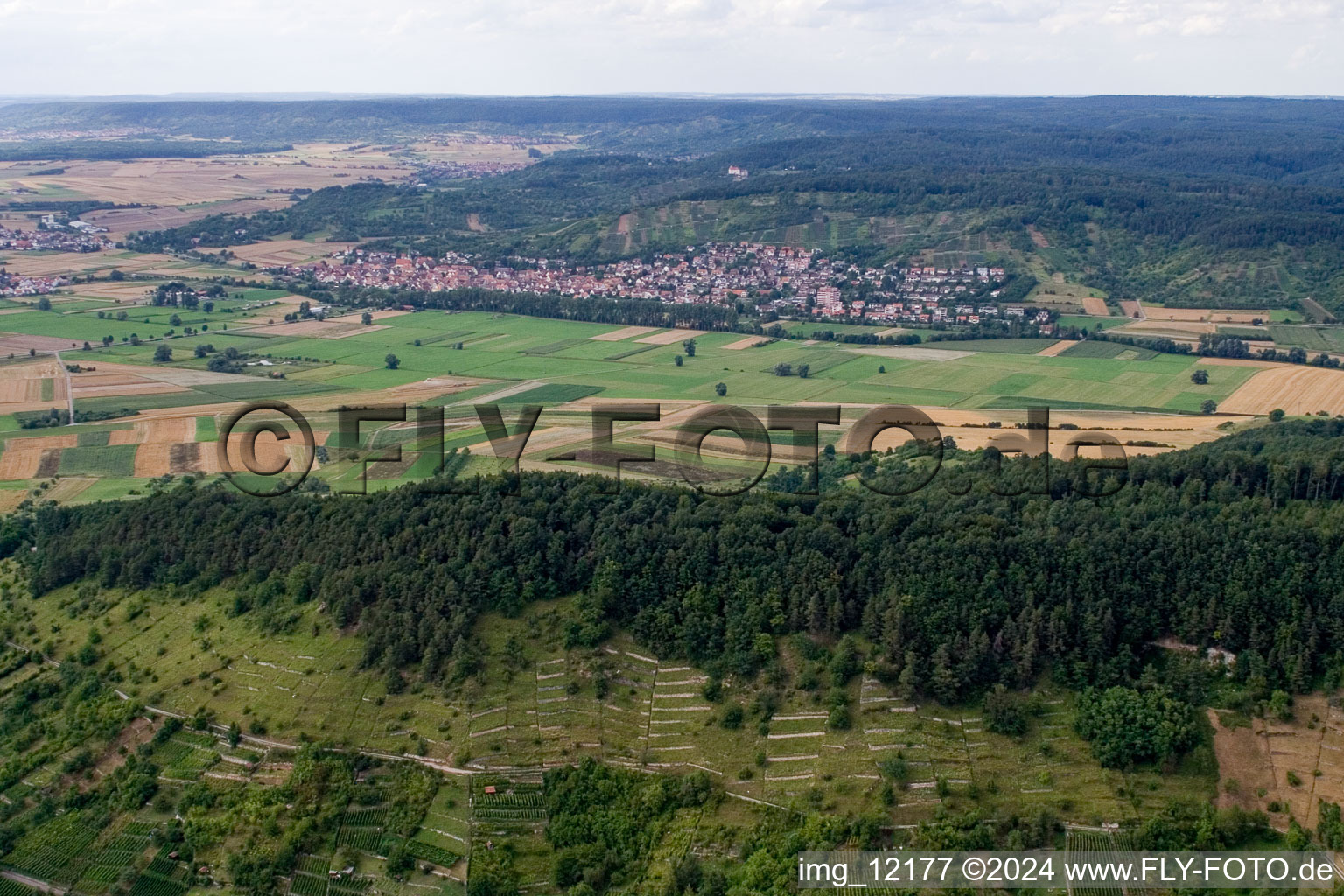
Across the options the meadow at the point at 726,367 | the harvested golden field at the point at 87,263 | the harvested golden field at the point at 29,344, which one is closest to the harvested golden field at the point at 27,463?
the meadow at the point at 726,367

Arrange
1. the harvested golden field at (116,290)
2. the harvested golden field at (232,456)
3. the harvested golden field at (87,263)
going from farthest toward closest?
1. the harvested golden field at (87,263)
2. the harvested golden field at (116,290)
3. the harvested golden field at (232,456)

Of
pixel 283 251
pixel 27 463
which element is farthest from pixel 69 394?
pixel 283 251

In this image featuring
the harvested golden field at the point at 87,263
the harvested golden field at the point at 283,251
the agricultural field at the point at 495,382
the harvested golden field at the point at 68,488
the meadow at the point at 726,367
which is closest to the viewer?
the harvested golden field at the point at 68,488

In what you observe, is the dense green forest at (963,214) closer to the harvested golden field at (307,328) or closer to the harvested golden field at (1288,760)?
the harvested golden field at (307,328)

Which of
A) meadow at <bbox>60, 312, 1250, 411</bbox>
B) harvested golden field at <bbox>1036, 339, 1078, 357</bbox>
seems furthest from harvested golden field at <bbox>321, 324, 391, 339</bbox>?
harvested golden field at <bbox>1036, 339, 1078, 357</bbox>

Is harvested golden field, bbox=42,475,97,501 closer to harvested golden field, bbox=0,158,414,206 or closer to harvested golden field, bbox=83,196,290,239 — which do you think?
harvested golden field, bbox=83,196,290,239

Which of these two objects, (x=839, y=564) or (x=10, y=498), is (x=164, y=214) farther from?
(x=839, y=564)

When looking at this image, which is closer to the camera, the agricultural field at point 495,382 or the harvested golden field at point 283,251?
the agricultural field at point 495,382
